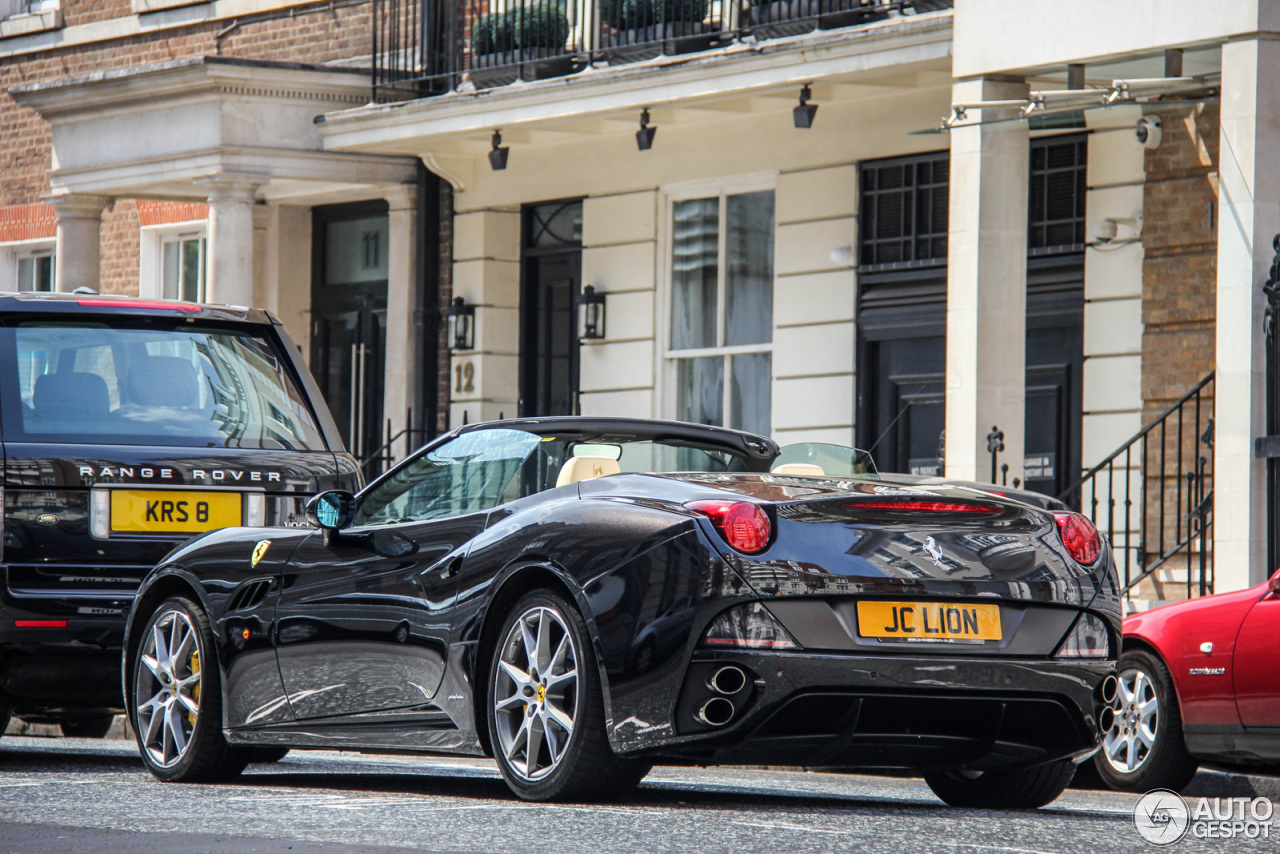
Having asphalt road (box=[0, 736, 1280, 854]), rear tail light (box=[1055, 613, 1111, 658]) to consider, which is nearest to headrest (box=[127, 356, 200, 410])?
asphalt road (box=[0, 736, 1280, 854])

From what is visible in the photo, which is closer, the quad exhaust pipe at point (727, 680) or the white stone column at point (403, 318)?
the quad exhaust pipe at point (727, 680)

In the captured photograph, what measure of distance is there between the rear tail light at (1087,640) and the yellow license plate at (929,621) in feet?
0.85

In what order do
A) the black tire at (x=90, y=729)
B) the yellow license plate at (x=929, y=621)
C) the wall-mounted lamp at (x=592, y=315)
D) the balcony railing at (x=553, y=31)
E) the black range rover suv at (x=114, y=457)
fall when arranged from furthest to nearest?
the wall-mounted lamp at (x=592, y=315), the balcony railing at (x=553, y=31), the black tire at (x=90, y=729), the black range rover suv at (x=114, y=457), the yellow license plate at (x=929, y=621)

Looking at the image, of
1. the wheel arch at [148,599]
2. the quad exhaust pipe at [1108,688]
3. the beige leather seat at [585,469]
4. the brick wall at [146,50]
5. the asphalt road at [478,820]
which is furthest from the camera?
the brick wall at [146,50]

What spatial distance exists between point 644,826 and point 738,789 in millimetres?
2230

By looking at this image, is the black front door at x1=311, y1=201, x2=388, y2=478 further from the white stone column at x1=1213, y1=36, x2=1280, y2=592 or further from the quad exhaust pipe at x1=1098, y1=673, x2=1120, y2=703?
the quad exhaust pipe at x1=1098, y1=673, x2=1120, y2=703

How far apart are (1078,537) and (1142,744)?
3416 millimetres

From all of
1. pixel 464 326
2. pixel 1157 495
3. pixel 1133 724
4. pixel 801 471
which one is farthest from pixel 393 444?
pixel 801 471

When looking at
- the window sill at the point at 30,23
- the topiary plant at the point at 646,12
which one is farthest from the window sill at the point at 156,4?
the topiary plant at the point at 646,12

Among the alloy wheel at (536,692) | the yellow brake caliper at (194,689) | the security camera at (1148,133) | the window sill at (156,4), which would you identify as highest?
the window sill at (156,4)

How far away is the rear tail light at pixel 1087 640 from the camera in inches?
253

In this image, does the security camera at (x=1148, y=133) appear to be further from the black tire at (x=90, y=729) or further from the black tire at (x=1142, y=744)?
the black tire at (x=90, y=729)

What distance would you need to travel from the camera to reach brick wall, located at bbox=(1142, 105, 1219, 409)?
13750 mm

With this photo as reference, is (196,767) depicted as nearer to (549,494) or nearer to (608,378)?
(549,494)
